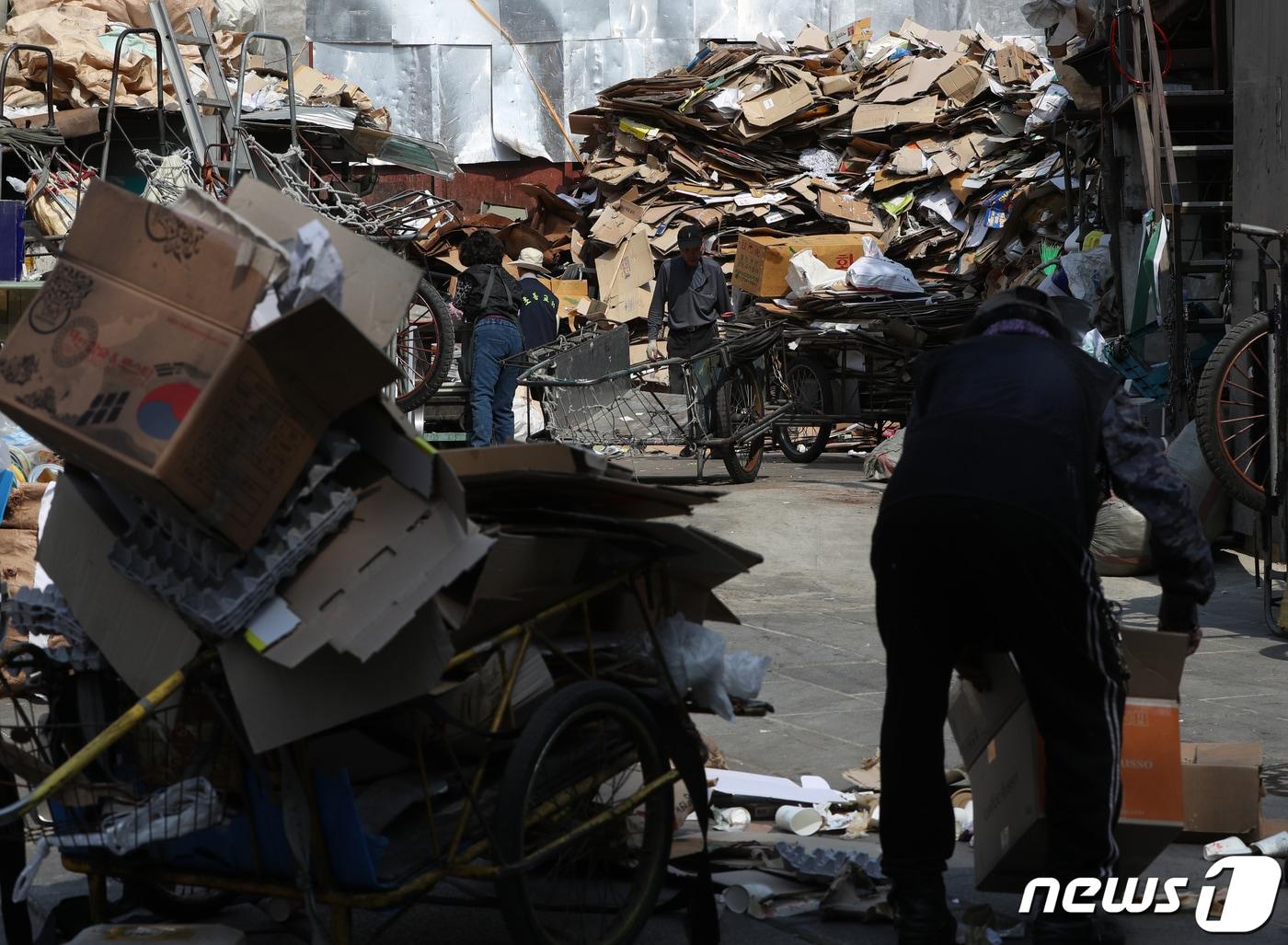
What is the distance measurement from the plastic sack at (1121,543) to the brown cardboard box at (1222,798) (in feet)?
15.9

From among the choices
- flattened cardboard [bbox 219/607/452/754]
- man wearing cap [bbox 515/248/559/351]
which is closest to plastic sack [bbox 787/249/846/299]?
man wearing cap [bbox 515/248/559/351]

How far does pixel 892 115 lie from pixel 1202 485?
10092 millimetres

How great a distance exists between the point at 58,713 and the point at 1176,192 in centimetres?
854

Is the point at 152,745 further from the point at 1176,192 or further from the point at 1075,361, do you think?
the point at 1176,192

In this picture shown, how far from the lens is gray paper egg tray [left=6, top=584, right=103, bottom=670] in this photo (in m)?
3.08

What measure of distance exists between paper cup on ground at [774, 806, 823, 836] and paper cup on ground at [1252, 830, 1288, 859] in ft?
3.76

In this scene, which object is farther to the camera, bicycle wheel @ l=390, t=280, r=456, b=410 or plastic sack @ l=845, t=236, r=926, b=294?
plastic sack @ l=845, t=236, r=926, b=294

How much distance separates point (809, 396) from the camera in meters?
13.6

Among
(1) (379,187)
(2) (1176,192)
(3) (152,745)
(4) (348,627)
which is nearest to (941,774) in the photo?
(4) (348,627)

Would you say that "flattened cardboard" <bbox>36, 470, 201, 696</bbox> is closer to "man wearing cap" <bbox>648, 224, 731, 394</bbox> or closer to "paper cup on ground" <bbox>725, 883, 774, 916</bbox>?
"paper cup on ground" <bbox>725, 883, 774, 916</bbox>

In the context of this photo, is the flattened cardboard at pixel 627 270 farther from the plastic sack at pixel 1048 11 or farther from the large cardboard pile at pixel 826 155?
the plastic sack at pixel 1048 11

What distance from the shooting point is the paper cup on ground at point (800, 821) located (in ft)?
14.3

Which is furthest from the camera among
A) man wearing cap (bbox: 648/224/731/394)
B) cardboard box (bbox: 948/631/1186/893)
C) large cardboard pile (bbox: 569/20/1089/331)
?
large cardboard pile (bbox: 569/20/1089/331)

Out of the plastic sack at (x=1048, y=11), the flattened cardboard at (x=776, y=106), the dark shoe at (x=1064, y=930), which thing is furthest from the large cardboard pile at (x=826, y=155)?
the dark shoe at (x=1064, y=930)
